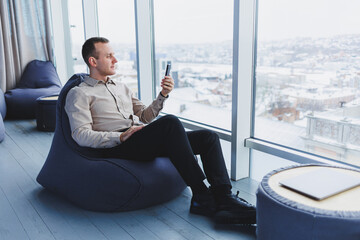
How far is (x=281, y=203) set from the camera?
141cm

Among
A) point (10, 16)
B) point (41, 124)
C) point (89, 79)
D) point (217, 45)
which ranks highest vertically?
point (10, 16)

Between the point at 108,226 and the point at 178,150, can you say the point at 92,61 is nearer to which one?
the point at 178,150

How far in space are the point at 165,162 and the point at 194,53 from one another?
1345 millimetres

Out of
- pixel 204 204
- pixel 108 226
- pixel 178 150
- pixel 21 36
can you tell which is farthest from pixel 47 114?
pixel 204 204

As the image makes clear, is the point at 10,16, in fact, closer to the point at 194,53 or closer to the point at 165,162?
the point at 194,53

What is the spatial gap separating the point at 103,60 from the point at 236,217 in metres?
1.25

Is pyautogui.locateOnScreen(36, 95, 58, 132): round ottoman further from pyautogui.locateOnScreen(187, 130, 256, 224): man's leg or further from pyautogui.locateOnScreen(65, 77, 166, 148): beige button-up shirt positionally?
pyautogui.locateOnScreen(187, 130, 256, 224): man's leg

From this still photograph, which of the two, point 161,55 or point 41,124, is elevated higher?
point 161,55

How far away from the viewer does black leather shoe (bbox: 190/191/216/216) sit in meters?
1.99

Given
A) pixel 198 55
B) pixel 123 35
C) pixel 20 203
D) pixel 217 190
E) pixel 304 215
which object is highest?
pixel 123 35

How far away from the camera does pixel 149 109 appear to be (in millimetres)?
2473

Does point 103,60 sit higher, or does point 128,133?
point 103,60

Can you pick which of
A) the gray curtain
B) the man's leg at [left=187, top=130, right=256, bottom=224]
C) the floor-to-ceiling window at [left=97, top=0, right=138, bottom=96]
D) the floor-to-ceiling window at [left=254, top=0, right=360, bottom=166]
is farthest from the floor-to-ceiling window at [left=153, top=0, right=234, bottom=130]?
the gray curtain

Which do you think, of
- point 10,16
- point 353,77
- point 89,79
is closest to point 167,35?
point 89,79
